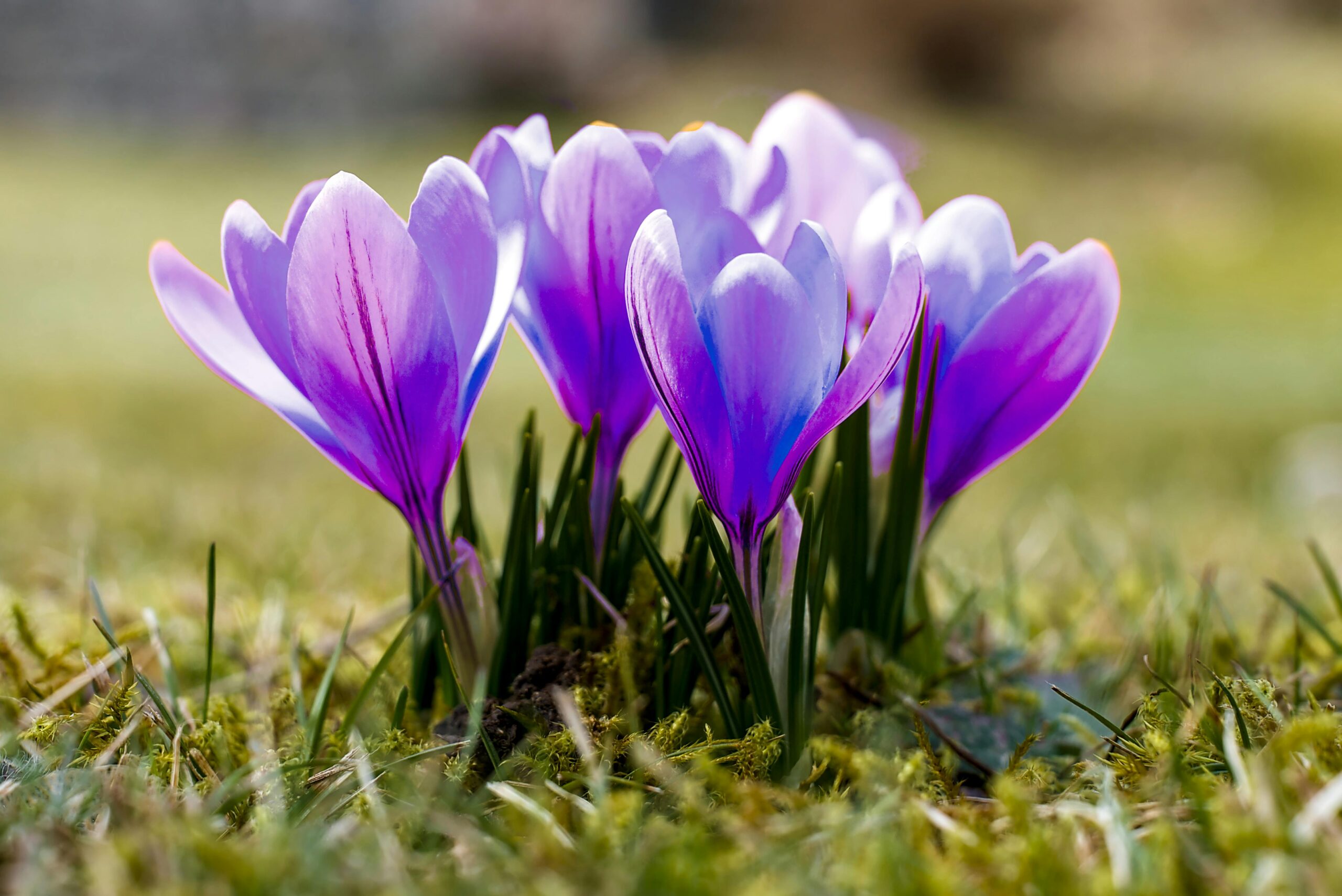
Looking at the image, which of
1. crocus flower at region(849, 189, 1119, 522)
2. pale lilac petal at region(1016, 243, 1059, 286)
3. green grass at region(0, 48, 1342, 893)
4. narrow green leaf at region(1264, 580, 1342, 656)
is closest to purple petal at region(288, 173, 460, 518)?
green grass at region(0, 48, 1342, 893)

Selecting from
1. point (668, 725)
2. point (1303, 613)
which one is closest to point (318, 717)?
point (668, 725)

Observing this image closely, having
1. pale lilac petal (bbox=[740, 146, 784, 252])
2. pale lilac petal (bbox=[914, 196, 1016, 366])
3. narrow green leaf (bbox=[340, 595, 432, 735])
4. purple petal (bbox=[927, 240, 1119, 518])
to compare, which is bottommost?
narrow green leaf (bbox=[340, 595, 432, 735])

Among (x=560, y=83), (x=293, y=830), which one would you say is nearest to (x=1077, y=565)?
(x=293, y=830)

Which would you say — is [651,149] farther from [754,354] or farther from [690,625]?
[690,625]

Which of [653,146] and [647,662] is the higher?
[653,146]

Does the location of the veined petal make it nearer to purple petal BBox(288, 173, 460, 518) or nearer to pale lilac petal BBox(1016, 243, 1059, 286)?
purple petal BBox(288, 173, 460, 518)

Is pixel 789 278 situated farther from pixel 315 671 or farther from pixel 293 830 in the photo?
pixel 315 671

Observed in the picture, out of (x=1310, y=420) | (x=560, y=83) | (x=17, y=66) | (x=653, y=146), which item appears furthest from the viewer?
(x=560, y=83)
